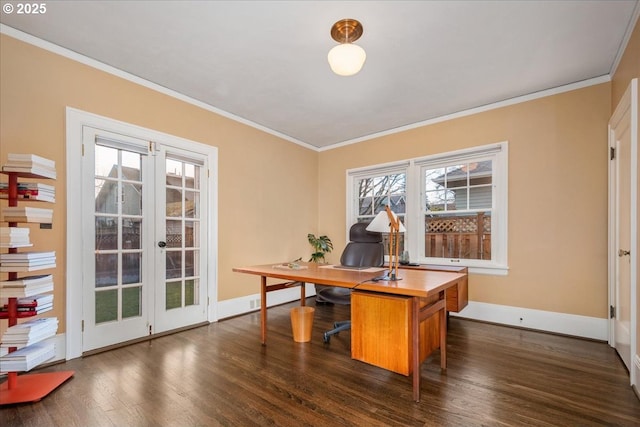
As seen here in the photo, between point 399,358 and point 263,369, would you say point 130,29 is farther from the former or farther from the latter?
point 399,358

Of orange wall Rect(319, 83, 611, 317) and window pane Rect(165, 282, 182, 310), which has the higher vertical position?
orange wall Rect(319, 83, 611, 317)

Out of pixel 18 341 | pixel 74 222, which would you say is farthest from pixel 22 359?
pixel 74 222

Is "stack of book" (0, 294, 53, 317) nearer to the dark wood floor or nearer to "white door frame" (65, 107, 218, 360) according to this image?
"white door frame" (65, 107, 218, 360)

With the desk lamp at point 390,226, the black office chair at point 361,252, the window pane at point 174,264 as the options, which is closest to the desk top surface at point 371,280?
the desk lamp at point 390,226

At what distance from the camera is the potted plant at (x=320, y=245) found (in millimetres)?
5062

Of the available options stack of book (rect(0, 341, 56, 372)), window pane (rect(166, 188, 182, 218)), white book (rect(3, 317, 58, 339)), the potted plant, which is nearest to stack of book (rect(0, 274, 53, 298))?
white book (rect(3, 317, 58, 339))

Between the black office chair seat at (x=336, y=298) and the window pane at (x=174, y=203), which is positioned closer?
the black office chair seat at (x=336, y=298)

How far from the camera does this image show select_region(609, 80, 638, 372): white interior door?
215 centimetres

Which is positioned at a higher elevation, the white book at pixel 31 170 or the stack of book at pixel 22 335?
→ the white book at pixel 31 170

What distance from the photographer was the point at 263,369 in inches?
93.9

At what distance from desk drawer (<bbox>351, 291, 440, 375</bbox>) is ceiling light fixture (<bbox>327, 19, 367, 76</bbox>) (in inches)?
66.3

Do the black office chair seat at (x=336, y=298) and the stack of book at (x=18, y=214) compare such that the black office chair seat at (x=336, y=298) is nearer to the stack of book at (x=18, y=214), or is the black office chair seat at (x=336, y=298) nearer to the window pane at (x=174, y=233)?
the window pane at (x=174, y=233)

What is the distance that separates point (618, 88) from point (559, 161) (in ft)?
2.61

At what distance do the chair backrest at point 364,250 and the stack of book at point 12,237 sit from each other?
276cm
